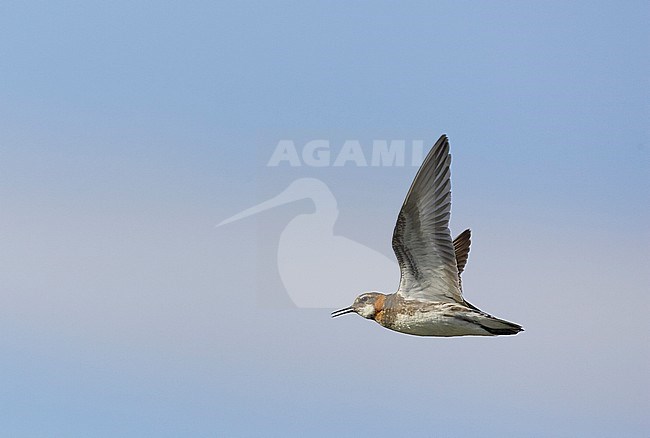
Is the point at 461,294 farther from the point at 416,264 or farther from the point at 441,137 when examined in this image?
the point at 441,137

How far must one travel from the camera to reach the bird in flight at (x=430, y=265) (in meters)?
14.1

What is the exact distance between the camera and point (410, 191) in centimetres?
1409

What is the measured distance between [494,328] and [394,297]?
5.05 feet

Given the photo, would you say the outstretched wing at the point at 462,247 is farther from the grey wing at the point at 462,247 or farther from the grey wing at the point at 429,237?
the grey wing at the point at 429,237

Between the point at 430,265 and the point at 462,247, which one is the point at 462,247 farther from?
the point at 430,265

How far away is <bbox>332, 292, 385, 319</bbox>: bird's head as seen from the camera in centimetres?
1495

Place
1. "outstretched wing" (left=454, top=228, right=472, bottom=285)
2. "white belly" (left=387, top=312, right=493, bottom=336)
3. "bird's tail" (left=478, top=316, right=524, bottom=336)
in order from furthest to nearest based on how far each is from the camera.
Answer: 1. "outstretched wing" (left=454, top=228, right=472, bottom=285)
2. "white belly" (left=387, top=312, right=493, bottom=336)
3. "bird's tail" (left=478, top=316, right=524, bottom=336)

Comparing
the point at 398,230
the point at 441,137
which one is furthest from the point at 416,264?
the point at 441,137

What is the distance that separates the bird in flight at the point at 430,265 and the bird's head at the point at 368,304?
21cm

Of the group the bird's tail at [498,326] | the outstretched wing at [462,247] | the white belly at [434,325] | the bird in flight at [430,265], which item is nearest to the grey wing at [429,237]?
the bird in flight at [430,265]

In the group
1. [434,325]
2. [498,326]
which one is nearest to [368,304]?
[434,325]

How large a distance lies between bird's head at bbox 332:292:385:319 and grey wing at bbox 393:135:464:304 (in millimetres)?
477

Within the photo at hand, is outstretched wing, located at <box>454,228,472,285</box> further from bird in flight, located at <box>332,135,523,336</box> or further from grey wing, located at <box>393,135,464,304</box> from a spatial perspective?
grey wing, located at <box>393,135,464,304</box>

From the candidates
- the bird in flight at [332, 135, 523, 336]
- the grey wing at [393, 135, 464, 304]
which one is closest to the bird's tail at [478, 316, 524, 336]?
the bird in flight at [332, 135, 523, 336]
